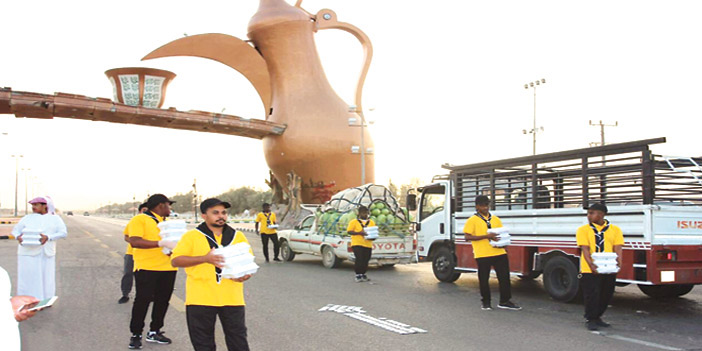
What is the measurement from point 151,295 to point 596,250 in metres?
5.30

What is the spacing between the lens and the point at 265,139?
132ft

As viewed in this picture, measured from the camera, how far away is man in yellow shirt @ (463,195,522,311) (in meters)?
9.12

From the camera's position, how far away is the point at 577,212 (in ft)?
31.9

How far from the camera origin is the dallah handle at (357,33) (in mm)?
39291

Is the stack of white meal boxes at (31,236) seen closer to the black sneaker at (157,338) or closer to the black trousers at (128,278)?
the black trousers at (128,278)

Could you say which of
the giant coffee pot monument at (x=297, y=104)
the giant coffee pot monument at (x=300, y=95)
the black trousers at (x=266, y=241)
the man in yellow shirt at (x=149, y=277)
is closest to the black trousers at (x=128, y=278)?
the man in yellow shirt at (x=149, y=277)

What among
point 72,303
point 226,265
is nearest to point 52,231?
point 72,303

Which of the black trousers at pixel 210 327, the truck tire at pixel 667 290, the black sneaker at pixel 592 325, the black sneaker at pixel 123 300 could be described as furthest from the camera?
the truck tire at pixel 667 290

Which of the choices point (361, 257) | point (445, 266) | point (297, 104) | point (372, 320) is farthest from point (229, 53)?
point (372, 320)

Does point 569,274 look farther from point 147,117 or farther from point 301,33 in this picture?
point 301,33

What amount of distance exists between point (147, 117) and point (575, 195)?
91.1ft

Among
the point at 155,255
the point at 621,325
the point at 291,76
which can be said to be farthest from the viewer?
the point at 291,76

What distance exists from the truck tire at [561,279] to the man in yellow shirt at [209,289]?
649cm

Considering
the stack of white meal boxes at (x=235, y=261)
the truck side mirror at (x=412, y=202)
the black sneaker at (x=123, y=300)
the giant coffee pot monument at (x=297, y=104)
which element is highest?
the giant coffee pot monument at (x=297, y=104)
